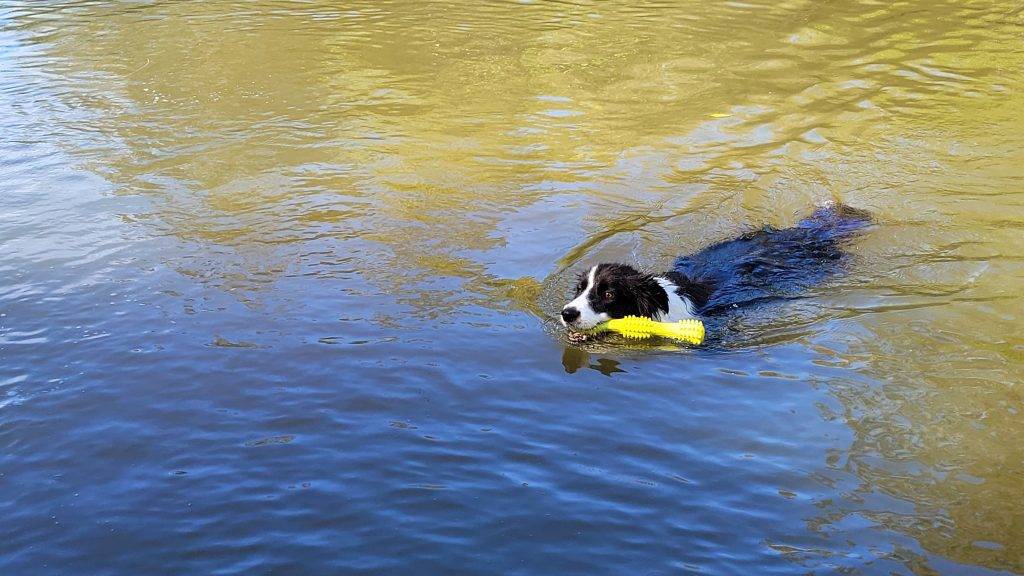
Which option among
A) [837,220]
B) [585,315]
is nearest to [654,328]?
[585,315]

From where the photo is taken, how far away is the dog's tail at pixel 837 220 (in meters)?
8.73

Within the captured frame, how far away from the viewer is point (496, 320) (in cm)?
727

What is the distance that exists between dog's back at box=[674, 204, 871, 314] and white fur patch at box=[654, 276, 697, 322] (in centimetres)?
21

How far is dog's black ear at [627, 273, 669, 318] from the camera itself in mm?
7195

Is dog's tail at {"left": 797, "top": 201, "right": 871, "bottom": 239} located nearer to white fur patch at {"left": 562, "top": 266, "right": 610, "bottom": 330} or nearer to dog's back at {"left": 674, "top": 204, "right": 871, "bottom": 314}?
dog's back at {"left": 674, "top": 204, "right": 871, "bottom": 314}

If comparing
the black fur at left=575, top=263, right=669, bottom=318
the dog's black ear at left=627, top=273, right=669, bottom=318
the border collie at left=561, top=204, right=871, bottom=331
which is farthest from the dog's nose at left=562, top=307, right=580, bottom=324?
the dog's black ear at left=627, top=273, right=669, bottom=318

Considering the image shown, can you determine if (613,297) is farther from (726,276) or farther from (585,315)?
(726,276)

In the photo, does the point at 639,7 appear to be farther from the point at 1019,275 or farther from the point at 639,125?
the point at 1019,275

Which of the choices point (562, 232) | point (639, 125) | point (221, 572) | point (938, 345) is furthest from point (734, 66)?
point (221, 572)

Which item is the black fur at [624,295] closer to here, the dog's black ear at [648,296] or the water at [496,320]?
the dog's black ear at [648,296]

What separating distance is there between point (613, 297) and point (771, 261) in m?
1.67

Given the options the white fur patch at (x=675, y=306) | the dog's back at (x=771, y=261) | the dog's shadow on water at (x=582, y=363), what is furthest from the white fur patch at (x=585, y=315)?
the dog's back at (x=771, y=261)

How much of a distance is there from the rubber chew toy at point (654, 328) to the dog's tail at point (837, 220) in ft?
7.57

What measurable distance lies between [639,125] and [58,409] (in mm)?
8126
